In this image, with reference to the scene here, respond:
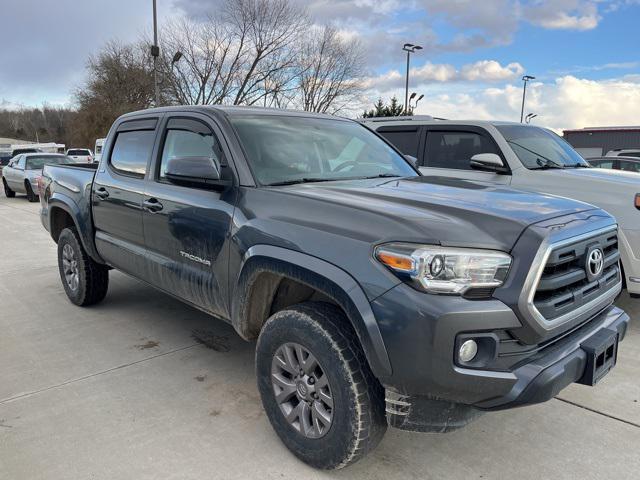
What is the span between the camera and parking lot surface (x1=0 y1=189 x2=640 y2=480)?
2582 millimetres

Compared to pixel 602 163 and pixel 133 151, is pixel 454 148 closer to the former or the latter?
pixel 133 151

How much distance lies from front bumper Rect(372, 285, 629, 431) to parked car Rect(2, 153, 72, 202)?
16568 millimetres

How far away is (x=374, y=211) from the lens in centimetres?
234

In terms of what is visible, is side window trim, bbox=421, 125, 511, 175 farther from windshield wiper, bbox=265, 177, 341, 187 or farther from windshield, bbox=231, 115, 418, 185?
windshield wiper, bbox=265, 177, 341, 187

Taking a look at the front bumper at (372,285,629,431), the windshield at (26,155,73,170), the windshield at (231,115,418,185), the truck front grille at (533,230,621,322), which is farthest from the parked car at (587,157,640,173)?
the windshield at (26,155,73,170)

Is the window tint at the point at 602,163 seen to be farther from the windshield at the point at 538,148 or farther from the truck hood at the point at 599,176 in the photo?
the truck hood at the point at 599,176

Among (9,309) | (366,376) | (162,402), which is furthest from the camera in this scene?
(9,309)

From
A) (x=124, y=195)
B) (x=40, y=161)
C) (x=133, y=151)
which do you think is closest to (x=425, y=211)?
(x=124, y=195)

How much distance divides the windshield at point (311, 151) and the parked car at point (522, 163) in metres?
1.86

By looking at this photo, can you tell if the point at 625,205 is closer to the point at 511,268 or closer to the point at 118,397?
the point at 511,268

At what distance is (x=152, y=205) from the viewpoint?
3633 millimetres

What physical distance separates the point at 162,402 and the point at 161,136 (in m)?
1.90

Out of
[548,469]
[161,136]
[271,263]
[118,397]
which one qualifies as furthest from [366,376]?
[161,136]

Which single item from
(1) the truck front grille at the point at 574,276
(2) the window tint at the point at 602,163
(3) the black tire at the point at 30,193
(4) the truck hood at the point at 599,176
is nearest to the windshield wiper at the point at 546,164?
(4) the truck hood at the point at 599,176
